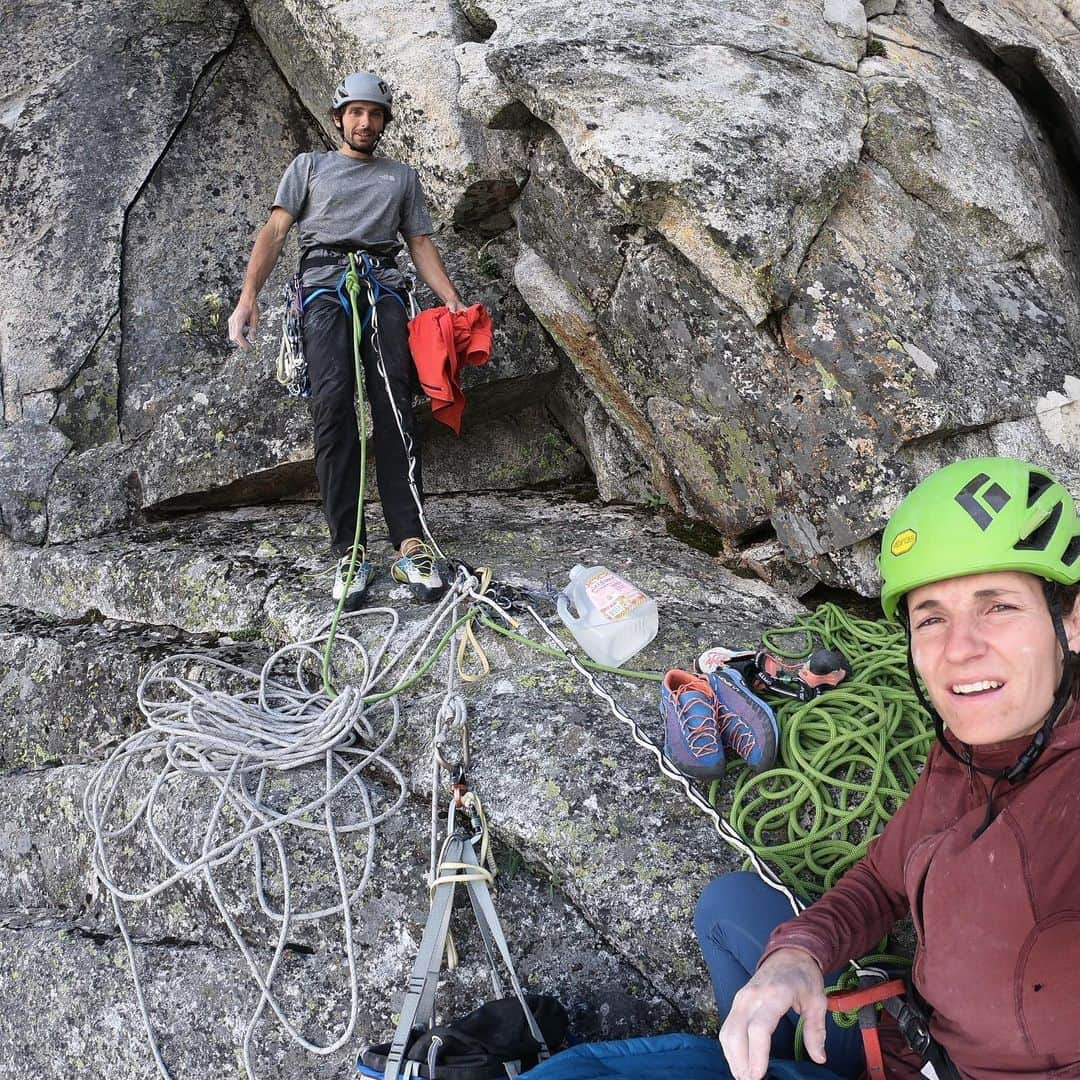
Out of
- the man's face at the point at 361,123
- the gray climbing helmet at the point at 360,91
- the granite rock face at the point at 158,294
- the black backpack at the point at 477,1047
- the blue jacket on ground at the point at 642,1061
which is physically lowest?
the granite rock face at the point at 158,294

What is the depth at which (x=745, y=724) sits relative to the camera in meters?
3.75

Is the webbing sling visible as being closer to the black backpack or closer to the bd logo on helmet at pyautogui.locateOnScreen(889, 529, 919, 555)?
the black backpack

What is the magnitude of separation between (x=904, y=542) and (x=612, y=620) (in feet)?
7.35

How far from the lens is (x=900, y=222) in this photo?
519cm

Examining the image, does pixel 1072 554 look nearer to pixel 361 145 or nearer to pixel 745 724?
pixel 745 724

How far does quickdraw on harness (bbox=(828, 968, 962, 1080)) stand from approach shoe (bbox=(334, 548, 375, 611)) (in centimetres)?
310

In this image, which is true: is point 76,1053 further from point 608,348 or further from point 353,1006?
point 608,348

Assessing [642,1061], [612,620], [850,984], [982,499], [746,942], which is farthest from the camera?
[612,620]

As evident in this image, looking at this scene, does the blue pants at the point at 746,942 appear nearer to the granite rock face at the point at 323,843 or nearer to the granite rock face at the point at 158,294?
the granite rock face at the point at 323,843

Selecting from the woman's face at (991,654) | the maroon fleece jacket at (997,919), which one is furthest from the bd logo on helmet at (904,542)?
the maroon fleece jacket at (997,919)

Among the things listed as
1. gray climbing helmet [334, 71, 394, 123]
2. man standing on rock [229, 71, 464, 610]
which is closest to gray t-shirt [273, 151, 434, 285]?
man standing on rock [229, 71, 464, 610]

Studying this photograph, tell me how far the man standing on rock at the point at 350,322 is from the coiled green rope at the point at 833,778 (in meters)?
1.92

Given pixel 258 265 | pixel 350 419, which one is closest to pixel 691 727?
pixel 350 419

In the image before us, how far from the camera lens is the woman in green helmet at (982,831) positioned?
197cm
